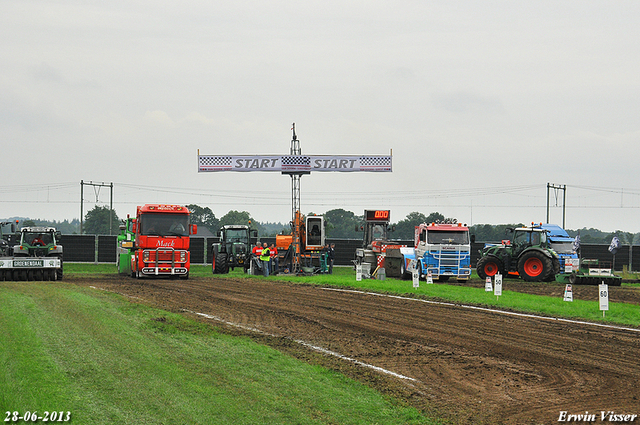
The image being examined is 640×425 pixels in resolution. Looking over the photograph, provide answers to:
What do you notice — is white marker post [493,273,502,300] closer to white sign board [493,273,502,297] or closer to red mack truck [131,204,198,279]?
white sign board [493,273,502,297]

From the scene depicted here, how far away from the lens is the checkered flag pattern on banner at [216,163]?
164 feet

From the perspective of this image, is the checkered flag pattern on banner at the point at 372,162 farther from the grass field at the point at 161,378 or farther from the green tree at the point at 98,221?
the green tree at the point at 98,221

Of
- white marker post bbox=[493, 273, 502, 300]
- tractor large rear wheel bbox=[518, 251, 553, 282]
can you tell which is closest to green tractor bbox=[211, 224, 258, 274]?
tractor large rear wheel bbox=[518, 251, 553, 282]

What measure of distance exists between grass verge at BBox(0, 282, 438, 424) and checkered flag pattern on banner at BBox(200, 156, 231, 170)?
3525 cm

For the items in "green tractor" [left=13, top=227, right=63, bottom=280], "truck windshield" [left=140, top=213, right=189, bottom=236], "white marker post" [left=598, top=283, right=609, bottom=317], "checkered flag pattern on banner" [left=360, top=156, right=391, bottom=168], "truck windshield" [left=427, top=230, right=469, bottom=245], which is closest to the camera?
"white marker post" [left=598, top=283, right=609, bottom=317]

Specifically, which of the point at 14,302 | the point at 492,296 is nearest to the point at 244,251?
the point at 492,296

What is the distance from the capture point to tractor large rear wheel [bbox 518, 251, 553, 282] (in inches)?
1372

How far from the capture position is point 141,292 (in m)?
25.0

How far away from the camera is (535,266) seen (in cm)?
3534

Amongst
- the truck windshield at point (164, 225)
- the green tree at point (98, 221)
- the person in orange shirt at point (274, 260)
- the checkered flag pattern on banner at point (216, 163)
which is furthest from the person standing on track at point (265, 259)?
the green tree at point (98, 221)

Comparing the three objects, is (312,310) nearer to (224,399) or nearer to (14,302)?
(14,302)

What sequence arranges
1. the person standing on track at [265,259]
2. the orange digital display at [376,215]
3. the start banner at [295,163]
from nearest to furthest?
1. the person standing on track at [265,259]
2. the orange digital display at [376,215]
3. the start banner at [295,163]

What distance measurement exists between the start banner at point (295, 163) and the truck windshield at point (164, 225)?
15662 mm

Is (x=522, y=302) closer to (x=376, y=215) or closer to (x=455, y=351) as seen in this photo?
(x=455, y=351)
